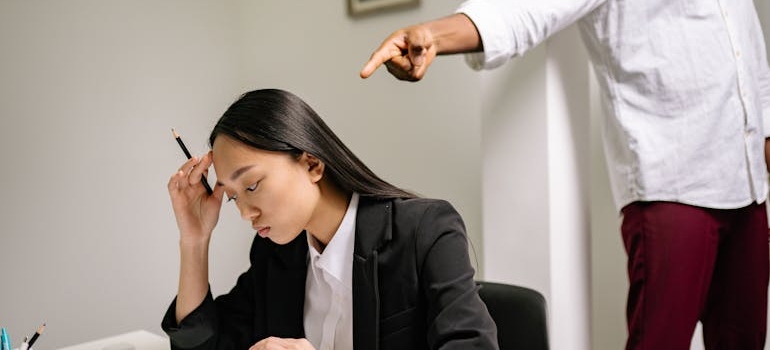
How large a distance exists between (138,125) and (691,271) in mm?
1876

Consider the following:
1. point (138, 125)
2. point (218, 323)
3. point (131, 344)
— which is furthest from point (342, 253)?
point (138, 125)

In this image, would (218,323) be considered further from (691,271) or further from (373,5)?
(373,5)

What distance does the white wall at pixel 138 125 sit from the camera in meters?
2.46

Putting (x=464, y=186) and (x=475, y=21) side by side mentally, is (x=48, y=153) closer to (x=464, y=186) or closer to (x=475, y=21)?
(x=464, y=186)

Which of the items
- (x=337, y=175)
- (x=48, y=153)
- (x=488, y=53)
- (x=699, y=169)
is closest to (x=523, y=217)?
(x=699, y=169)

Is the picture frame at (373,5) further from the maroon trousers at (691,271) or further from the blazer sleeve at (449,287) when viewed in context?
the blazer sleeve at (449,287)

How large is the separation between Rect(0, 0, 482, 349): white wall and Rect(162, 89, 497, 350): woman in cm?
115

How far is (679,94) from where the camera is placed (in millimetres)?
1707

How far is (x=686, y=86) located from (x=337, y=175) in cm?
84

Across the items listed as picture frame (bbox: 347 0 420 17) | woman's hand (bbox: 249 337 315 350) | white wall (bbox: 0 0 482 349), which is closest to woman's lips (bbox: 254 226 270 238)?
woman's hand (bbox: 249 337 315 350)

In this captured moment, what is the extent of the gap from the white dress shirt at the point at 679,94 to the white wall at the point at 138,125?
2.53ft

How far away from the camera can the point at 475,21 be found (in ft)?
5.03

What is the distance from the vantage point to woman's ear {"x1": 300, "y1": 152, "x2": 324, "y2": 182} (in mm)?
1304

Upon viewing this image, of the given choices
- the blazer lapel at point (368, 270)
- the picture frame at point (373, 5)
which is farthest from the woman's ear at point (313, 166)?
the picture frame at point (373, 5)
